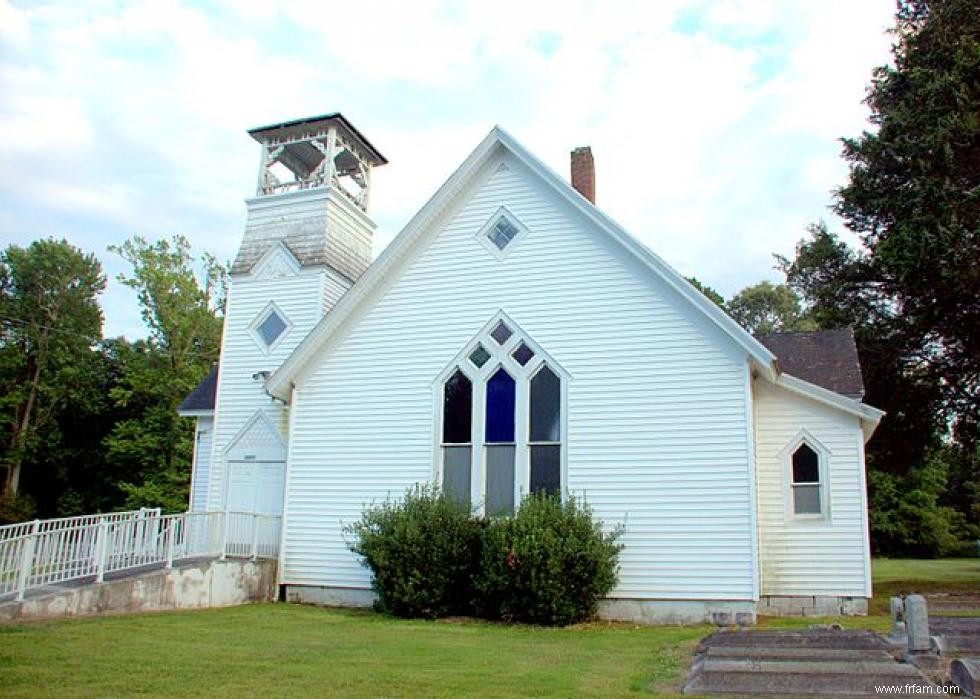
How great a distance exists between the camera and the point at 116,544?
13586 mm

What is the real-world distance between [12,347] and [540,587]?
39670 mm

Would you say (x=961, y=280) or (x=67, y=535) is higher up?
(x=961, y=280)

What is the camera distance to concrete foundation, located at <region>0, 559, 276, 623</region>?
11.6 m

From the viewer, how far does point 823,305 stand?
25609mm

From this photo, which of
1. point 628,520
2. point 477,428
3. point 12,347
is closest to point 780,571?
point 628,520

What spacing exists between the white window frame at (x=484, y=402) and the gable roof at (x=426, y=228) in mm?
2353

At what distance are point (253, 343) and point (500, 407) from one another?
7.71 m

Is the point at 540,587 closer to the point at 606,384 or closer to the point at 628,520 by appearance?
the point at 628,520

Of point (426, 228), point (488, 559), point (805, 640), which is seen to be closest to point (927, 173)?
point (426, 228)

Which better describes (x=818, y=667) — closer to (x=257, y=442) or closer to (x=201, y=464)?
(x=257, y=442)

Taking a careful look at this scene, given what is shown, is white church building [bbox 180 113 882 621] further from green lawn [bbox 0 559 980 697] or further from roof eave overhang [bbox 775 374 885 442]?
green lawn [bbox 0 559 980 697]

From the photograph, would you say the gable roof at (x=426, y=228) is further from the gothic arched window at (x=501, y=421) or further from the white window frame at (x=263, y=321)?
the white window frame at (x=263, y=321)

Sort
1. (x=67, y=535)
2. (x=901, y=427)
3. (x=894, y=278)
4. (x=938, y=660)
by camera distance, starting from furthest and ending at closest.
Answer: (x=901, y=427) → (x=894, y=278) → (x=67, y=535) → (x=938, y=660)

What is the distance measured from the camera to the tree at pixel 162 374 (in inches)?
1549
